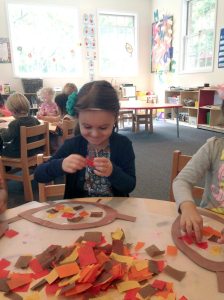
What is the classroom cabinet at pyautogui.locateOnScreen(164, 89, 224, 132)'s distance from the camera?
561cm

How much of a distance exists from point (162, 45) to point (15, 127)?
18.8 feet

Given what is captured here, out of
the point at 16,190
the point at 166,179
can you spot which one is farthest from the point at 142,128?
the point at 16,190

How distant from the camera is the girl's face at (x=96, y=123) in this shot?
3.53 ft

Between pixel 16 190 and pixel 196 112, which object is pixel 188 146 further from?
pixel 16 190

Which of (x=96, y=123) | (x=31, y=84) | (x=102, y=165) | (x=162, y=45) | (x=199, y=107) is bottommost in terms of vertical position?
(x=199, y=107)

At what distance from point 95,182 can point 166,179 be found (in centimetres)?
196

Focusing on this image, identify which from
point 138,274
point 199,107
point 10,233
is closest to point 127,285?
point 138,274

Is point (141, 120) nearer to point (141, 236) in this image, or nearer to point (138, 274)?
point (141, 236)

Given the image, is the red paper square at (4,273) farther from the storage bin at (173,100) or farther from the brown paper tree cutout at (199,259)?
the storage bin at (173,100)

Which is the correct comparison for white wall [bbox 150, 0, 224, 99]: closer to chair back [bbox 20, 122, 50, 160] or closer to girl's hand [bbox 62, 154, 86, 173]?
chair back [bbox 20, 122, 50, 160]

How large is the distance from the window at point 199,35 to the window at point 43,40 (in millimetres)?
2670

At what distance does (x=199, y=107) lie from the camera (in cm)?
579

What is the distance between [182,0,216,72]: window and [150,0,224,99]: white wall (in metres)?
0.15

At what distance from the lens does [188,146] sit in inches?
175
